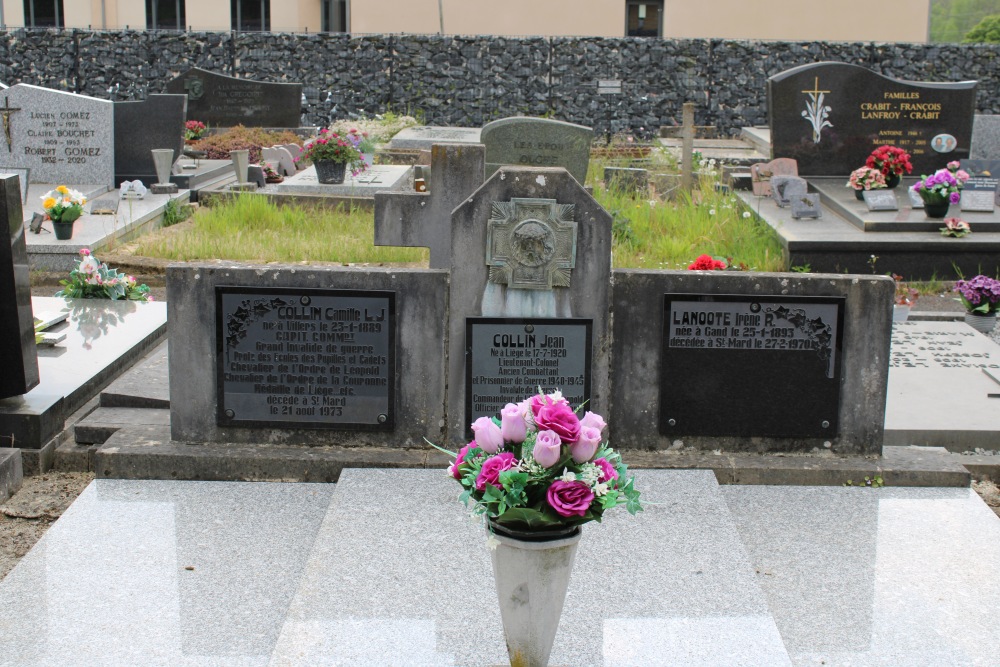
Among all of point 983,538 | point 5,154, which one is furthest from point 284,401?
point 5,154

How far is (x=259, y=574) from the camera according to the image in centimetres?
441

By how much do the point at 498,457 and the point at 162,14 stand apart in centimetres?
2771

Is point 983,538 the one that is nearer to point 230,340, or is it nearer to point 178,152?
point 230,340

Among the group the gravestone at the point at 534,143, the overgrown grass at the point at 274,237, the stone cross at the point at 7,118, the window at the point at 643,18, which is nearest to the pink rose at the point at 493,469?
the gravestone at the point at 534,143

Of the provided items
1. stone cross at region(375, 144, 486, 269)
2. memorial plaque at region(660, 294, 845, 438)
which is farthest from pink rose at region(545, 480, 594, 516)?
stone cross at region(375, 144, 486, 269)

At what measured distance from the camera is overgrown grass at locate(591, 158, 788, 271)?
10898mm

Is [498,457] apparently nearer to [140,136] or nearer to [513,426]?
[513,426]

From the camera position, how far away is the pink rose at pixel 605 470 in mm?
3180

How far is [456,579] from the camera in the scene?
417cm

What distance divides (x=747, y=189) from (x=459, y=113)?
40.1 ft

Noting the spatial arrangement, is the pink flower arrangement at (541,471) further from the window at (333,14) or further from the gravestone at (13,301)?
the window at (333,14)

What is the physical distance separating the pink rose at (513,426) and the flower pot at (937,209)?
9263 mm

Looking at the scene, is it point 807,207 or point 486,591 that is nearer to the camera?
point 486,591

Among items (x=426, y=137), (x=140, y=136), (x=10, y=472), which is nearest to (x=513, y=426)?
(x=10, y=472)
